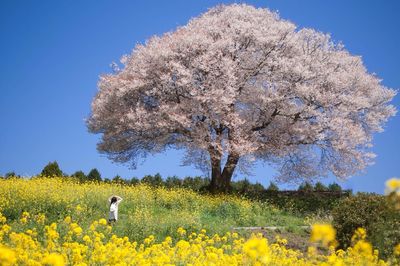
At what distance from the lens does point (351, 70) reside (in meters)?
27.1

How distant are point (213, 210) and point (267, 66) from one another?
9.20 m

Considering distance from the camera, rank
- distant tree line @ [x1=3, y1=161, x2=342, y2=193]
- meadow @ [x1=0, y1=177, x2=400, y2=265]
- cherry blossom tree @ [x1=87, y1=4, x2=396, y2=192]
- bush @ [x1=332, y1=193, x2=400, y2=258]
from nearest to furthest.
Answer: meadow @ [x1=0, y1=177, x2=400, y2=265] → bush @ [x1=332, y1=193, x2=400, y2=258] → cherry blossom tree @ [x1=87, y1=4, x2=396, y2=192] → distant tree line @ [x1=3, y1=161, x2=342, y2=193]

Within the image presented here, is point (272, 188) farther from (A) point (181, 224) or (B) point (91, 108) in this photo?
(A) point (181, 224)

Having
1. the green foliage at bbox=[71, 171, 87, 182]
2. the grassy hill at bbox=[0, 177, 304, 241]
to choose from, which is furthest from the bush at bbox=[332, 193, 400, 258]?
the green foliage at bbox=[71, 171, 87, 182]

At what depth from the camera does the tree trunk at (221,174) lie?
86.5ft

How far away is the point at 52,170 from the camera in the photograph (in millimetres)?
28219

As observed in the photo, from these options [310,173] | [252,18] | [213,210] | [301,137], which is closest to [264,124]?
[301,137]

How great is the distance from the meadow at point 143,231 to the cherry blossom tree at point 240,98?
365cm

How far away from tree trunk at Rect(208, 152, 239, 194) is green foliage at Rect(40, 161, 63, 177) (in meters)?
8.64

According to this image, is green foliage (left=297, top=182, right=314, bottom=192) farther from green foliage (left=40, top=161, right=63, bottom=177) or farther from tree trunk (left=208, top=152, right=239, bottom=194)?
green foliage (left=40, top=161, right=63, bottom=177)

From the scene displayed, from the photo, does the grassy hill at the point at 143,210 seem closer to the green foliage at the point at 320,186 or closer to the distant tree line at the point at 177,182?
the distant tree line at the point at 177,182

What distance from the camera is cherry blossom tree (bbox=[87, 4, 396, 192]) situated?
955 inches

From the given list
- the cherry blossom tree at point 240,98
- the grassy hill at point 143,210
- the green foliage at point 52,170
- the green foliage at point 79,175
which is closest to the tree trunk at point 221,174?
the cherry blossom tree at point 240,98

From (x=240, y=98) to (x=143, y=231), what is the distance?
13926 millimetres
